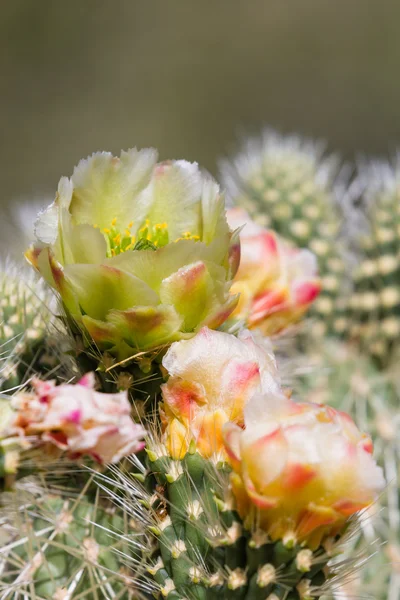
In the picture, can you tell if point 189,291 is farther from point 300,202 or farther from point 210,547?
point 300,202

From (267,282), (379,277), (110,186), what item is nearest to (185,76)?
(379,277)

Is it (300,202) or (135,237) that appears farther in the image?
(300,202)

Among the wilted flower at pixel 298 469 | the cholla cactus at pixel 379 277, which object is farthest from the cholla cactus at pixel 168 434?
the cholla cactus at pixel 379 277

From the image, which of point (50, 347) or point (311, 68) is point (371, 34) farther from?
point (50, 347)

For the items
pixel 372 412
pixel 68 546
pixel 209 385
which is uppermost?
pixel 209 385

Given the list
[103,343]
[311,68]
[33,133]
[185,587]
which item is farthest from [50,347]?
[311,68]

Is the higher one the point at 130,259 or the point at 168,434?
the point at 130,259
